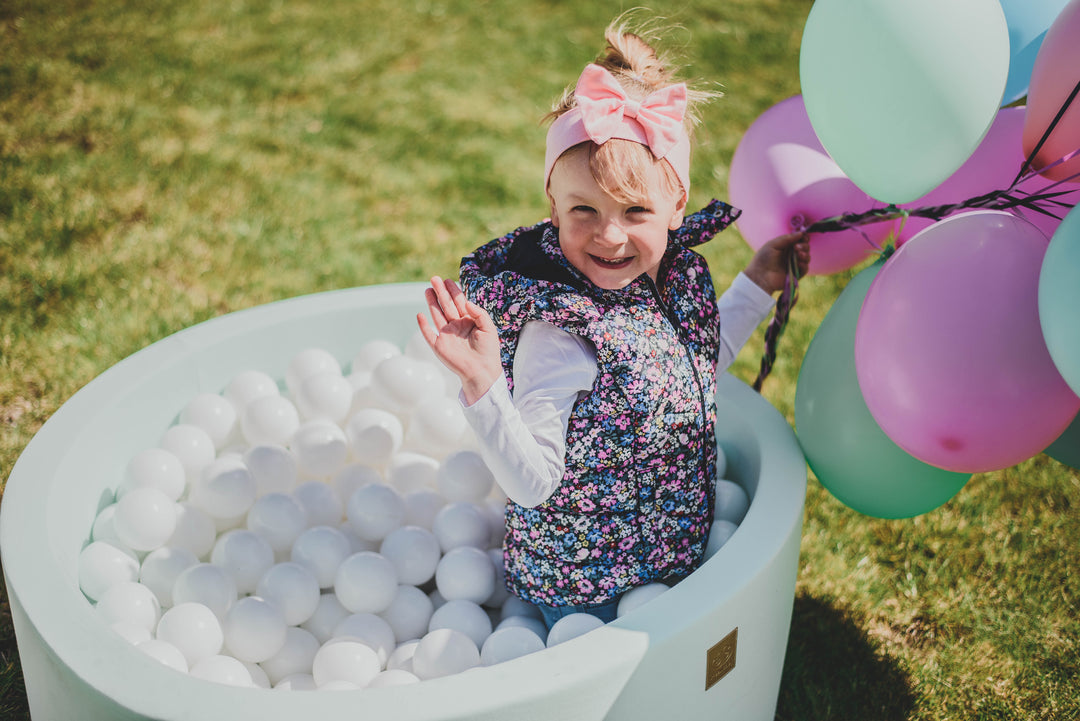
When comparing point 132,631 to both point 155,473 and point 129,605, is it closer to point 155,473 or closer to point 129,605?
point 129,605

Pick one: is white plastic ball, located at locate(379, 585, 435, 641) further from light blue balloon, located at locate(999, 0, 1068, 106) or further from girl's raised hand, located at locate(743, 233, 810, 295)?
light blue balloon, located at locate(999, 0, 1068, 106)

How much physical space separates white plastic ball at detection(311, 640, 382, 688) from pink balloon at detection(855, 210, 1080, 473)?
0.93 meters

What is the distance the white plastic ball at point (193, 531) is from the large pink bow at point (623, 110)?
3.52ft

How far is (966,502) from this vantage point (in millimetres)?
2428

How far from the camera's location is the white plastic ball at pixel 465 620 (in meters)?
1.77

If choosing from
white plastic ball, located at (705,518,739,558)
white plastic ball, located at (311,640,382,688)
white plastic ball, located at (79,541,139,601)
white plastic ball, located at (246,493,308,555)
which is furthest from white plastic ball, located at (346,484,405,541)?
white plastic ball, located at (705,518,739,558)

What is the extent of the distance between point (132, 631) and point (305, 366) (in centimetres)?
74

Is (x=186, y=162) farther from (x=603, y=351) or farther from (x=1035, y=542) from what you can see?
(x=1035, y=542)

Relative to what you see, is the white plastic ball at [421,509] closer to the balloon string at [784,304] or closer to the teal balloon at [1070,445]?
the balloon string at [784,304]

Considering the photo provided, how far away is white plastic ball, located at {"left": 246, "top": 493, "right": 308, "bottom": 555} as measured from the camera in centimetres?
191

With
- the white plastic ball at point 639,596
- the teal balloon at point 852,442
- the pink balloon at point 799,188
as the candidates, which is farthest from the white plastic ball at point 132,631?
the pink balloon at point 799,188

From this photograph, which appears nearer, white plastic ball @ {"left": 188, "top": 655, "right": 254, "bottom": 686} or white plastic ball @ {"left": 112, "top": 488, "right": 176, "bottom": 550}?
white plastic ball @ {"left": 188, "top": 655, "right": 254, "bottom": 686}

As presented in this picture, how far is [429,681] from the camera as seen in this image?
4.21 ft

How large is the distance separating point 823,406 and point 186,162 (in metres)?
2.85
